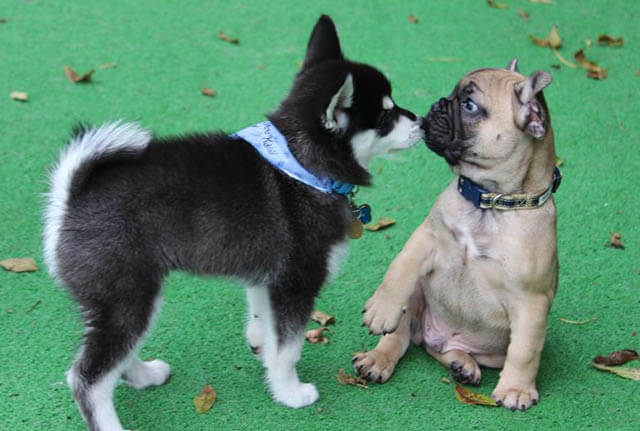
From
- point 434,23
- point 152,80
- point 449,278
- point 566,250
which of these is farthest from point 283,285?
point 434,23

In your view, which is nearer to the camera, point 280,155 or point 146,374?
point 280,155

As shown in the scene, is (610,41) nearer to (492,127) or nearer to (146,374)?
(492,127)

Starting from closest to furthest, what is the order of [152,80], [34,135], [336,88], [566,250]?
[336,88]
[566,250]
[34,135]
[152,80]

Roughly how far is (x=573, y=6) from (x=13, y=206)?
20.1 feet

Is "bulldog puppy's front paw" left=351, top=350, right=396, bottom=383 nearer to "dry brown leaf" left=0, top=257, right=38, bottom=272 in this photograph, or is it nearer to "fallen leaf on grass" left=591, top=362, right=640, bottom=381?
"fallen leaf on grass" left=591, top=362, right=640, bottom=381

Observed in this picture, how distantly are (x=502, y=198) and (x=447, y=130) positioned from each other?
408 millimetres

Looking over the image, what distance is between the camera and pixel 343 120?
11.5 ft

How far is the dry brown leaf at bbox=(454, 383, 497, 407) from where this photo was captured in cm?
373

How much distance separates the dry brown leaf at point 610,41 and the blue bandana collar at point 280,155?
16.8 feet

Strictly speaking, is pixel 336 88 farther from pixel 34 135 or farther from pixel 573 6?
pixel 573 6

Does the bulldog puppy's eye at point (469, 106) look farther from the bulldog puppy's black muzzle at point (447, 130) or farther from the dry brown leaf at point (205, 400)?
the dry brown leaf at point (205, 400)

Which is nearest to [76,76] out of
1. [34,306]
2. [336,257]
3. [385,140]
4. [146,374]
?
[34,306]

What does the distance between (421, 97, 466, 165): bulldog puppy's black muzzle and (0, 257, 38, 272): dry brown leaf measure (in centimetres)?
233

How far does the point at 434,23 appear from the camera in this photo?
25.7ft
